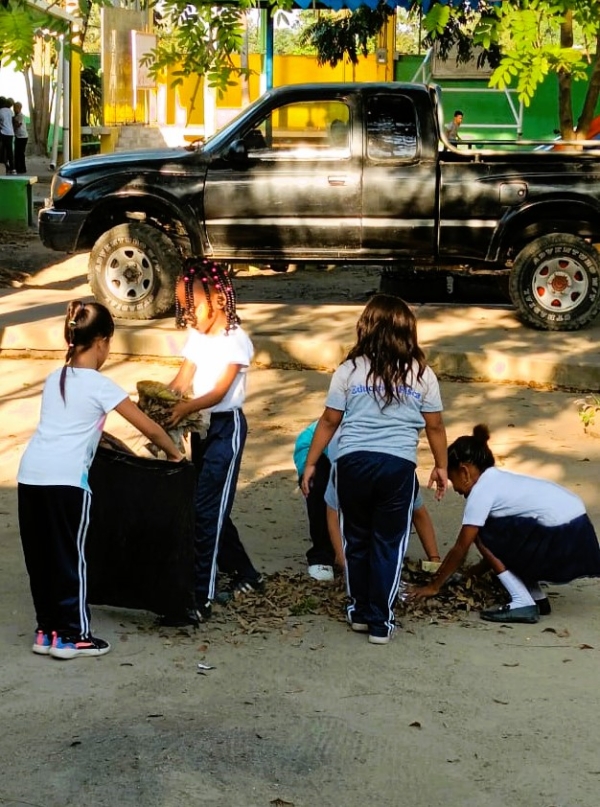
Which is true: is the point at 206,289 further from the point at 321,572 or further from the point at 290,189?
the point at 290,189

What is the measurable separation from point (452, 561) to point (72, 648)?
166 cm

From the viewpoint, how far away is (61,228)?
460 inches

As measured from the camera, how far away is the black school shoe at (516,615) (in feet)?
18.1

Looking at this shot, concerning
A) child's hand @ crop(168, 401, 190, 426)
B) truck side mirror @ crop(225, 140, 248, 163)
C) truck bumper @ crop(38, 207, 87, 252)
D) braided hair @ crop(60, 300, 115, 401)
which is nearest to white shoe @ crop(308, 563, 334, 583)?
child's hand @ crop(168, 401, 190, 426)

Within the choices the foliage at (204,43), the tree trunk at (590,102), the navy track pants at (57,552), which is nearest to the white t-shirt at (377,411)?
the navy track pants at (57,552)

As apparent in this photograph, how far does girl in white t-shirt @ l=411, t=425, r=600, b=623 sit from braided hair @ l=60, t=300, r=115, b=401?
Result: 1.65 metres

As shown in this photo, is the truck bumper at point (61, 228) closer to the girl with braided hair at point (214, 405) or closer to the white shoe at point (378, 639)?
the girl with braided hair at point (214, 405)

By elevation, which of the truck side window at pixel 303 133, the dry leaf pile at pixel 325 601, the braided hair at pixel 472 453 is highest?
the truck side window at pixel 303 133

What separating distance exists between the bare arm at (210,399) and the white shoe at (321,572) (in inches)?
44.3

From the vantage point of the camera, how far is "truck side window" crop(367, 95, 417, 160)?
11.4 m

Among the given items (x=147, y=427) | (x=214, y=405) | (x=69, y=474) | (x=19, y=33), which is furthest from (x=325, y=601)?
(x=19, y=33)

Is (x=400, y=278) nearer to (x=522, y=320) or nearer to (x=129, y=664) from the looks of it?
(x=522, y=320)

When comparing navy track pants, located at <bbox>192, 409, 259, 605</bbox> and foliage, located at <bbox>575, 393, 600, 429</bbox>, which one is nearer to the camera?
navy track pants, located at <bbox>192, 409, 259, 605</bbox>

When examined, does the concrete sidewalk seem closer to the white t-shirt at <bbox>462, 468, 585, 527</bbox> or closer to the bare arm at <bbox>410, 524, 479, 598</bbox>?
the white t-shirt at <bbox>462, 468, 585, 527</bbox>
